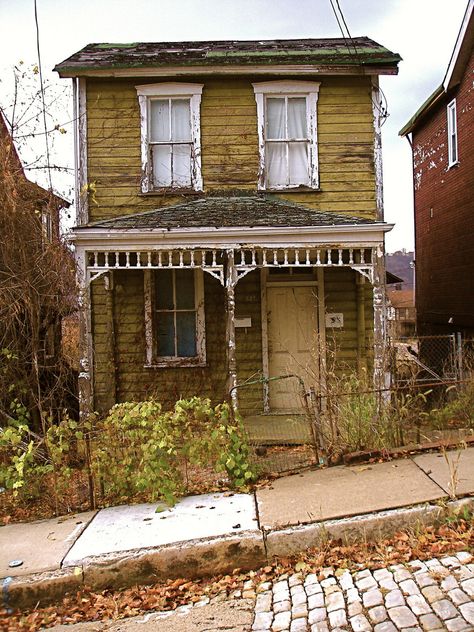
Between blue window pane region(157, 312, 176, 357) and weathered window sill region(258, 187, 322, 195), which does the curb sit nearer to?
blue window pane region(157, 312, 176, 357)

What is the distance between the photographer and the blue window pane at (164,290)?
11.0 m

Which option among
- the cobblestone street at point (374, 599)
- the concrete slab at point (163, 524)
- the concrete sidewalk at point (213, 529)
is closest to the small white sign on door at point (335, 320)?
the concrete sidewalk at point (213, 529)

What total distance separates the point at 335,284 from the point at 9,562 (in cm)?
777

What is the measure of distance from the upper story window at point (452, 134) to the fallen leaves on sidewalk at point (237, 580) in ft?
45.8

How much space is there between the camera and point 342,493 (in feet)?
17.7

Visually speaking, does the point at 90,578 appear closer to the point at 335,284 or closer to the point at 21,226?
the point at 21,226

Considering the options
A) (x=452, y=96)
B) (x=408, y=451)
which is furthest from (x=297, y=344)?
(x=452, y=96)

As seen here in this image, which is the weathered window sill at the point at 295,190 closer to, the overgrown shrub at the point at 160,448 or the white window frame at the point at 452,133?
the overgrown shrub at the point at 160,448

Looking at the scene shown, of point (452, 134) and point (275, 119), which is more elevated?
point (452, 134)

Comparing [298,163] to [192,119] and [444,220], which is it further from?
[444,220]

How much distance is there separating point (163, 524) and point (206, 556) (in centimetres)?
72

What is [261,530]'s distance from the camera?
4.78m

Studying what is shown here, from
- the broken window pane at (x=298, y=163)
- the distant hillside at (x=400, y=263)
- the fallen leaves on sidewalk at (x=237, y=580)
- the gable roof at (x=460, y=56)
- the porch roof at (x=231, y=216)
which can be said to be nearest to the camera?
the fallen leaves on sidewalk at (x=237, y=580)

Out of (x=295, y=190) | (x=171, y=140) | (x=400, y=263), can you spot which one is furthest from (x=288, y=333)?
(x=400, y=263)
